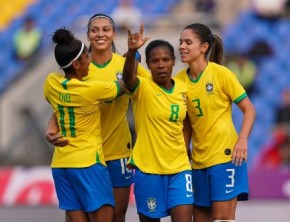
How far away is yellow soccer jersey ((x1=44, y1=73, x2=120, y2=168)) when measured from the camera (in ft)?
24.1

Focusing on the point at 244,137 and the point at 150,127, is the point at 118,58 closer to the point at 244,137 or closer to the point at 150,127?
the point at 150,127

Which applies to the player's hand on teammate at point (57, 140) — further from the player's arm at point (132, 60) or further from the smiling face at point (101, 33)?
the smiling face at point (101, 33)

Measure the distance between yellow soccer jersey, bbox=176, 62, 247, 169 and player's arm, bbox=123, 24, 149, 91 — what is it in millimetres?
559

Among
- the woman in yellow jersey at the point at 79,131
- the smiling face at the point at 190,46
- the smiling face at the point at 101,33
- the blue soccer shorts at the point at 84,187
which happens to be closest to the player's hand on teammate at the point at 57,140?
the woman in yellow jersey at the point at 79,131

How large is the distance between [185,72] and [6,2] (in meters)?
13.8

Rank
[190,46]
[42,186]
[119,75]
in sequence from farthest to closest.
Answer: [42,186], [119,75], [190,46]

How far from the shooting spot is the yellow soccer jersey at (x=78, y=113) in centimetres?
733

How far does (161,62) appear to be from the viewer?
7.36 m

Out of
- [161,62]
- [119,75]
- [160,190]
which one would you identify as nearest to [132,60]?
[161,62]

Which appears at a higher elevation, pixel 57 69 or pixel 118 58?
pixel 118 58

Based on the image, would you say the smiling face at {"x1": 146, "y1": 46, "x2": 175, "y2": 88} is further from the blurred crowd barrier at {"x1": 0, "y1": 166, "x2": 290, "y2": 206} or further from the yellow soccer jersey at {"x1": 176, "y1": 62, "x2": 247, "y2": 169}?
the blurred crowd barrier at {"x1": 0, "y1": 166, "x2": 290, "y2": 206}

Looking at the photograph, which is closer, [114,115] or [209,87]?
[209,87]

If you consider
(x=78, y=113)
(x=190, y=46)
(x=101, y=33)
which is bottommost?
(x=78, y=113)

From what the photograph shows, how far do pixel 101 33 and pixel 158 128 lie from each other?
94 centimetres
